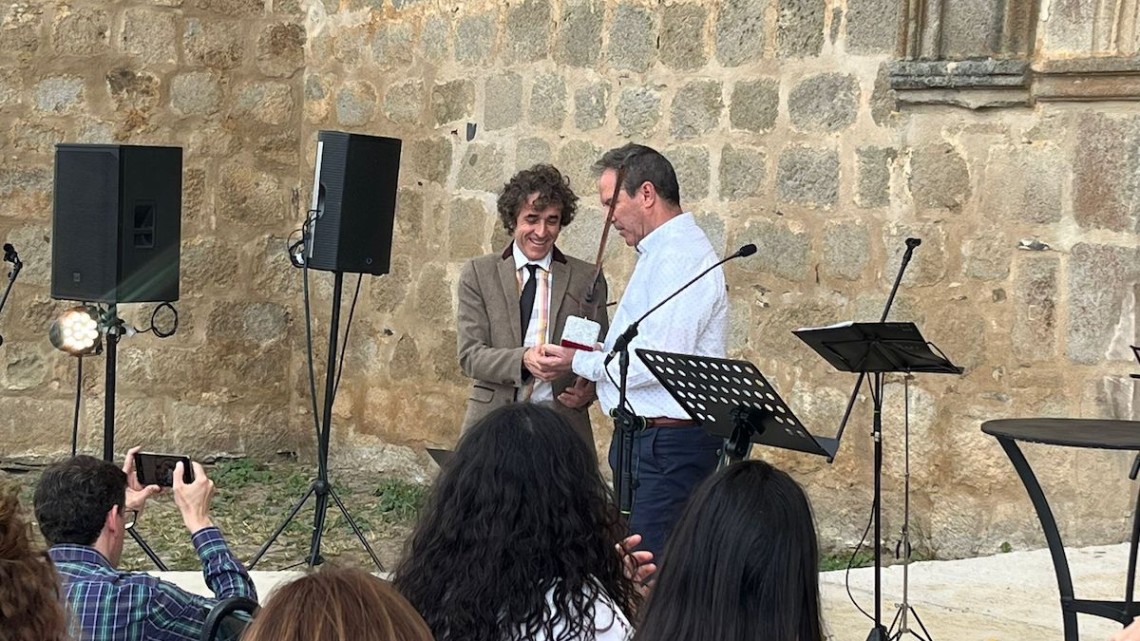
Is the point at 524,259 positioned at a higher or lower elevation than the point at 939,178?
lower

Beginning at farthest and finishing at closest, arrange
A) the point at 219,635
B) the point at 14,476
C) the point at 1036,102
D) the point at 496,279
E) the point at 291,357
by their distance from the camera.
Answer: the point at 291,357, the point at 14,476, the point at 1036,102, the point at 496,279, the point at 219,635

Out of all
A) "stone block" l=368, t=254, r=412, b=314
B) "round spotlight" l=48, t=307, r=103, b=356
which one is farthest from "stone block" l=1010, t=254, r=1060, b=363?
"stone block" l=368, t=254, r=412, b=314

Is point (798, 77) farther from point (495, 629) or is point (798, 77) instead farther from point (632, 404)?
point (495, 629)

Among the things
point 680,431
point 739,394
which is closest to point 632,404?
point 680,431

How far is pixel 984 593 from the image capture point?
16.7 feet

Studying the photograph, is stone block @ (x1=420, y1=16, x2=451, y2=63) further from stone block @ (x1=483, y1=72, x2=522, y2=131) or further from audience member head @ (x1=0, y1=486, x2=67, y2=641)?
audience member head @ (x1=0, y1=486, x2=67, y2=641)

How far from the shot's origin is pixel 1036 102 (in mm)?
5738

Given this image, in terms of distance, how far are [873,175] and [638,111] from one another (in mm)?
1283

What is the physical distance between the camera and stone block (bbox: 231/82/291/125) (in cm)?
870

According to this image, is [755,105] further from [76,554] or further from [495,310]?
[76,554]

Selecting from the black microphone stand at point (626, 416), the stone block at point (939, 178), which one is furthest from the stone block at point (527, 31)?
the black microphone stand at point (626, 416)

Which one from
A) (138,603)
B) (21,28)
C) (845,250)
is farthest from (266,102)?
(138,603)

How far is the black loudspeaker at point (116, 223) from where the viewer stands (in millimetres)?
5945

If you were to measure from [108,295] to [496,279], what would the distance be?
1.58 meters
